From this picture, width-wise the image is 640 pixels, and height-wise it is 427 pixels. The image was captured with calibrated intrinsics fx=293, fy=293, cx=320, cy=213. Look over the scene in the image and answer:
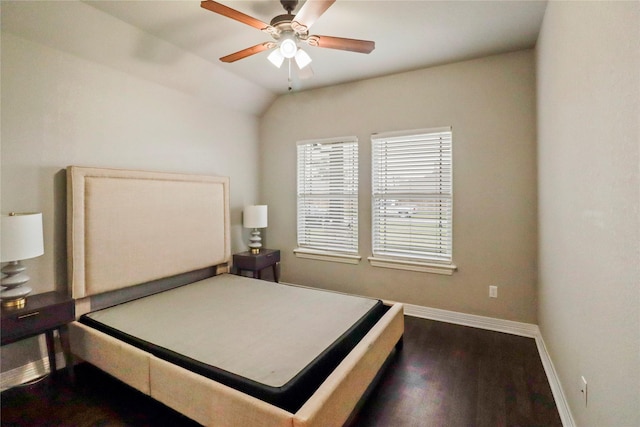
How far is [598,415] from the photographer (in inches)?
50.0

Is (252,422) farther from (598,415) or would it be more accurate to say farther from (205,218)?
(205,218)

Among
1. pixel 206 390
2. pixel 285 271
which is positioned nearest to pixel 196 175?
pixel 285 271

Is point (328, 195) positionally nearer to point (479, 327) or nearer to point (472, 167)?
point (472, 167)

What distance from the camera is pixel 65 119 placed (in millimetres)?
2408

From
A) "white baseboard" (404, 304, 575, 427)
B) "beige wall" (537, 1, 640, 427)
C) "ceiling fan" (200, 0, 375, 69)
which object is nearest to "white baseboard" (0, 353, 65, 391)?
"ceiling fan" (200, 0, 375, 69)

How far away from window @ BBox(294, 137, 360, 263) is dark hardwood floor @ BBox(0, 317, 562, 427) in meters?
1.65

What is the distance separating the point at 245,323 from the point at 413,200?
228cm

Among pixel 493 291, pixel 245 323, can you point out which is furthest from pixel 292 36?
pixel 493 291

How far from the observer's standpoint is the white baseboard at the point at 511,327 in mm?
1883

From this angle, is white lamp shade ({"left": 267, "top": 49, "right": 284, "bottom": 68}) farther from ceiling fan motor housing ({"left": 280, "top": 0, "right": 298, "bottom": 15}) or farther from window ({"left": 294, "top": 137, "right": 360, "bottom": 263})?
window ({"left": 294, "top": 137, "right": 360, "bottom": 263})

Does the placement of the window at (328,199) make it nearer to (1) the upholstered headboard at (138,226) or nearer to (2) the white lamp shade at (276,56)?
(1) the upholstered headboard at (138,226)

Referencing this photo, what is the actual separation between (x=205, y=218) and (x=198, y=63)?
5.50 ft

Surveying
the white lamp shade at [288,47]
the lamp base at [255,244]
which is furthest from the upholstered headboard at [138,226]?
the white lamp shade at [288,47]

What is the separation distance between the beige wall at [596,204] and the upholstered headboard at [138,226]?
128 inches
